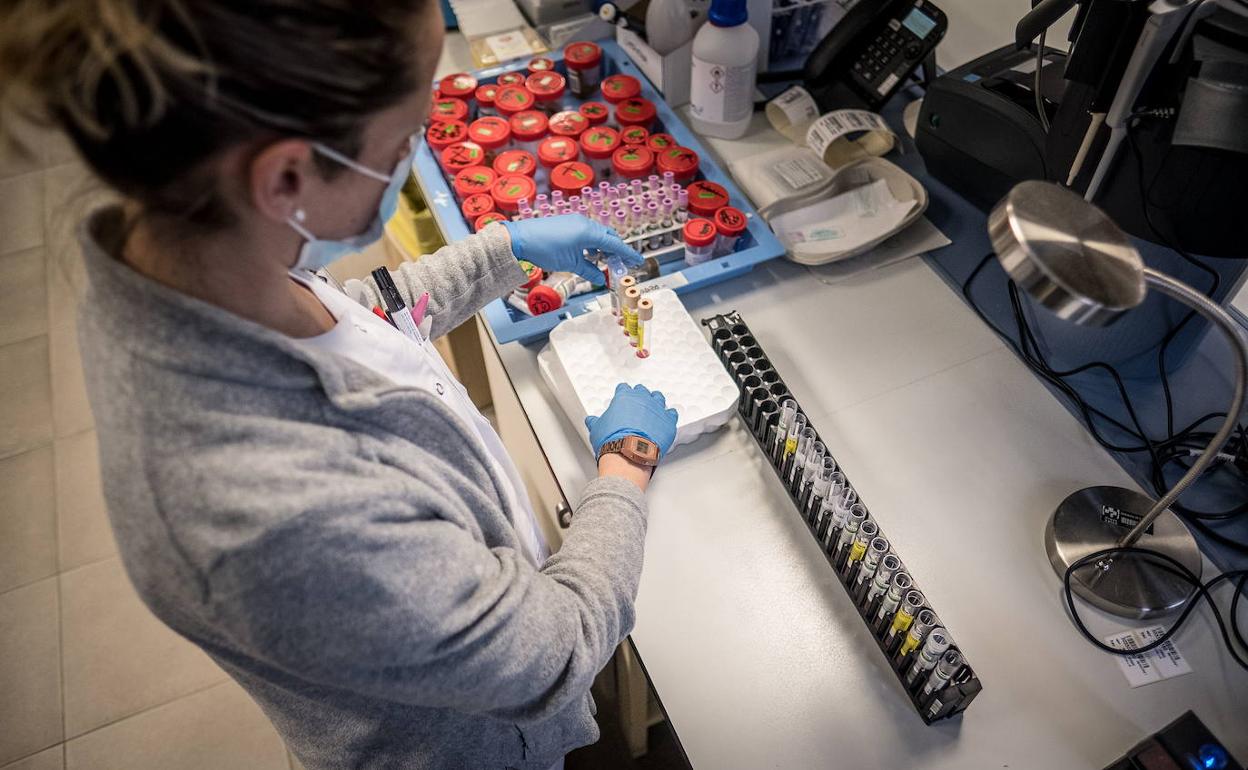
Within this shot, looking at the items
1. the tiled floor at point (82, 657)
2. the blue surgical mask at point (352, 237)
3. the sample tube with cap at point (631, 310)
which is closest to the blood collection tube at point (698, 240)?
the sample tube with cap at point (631, 310)

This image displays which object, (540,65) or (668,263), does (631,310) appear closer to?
(668,263)

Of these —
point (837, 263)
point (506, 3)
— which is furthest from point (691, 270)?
point (506, 3)

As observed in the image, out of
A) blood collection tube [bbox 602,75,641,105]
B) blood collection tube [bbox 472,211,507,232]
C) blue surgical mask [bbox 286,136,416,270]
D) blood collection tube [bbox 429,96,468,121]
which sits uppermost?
blue surgical mask [bbox 286,136,416,270]

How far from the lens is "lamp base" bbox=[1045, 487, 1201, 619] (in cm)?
87

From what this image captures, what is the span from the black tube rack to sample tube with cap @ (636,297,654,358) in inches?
3.7

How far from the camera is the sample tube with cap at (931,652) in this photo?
0.78m

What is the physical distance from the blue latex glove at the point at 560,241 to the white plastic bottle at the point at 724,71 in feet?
1.42

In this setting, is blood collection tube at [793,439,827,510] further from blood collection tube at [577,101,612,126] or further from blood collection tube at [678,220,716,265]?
blood collection tube at [577,101,612,126]

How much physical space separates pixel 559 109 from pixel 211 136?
1225 mm

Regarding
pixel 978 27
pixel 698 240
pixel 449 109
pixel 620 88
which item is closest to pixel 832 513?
pixel 698 240

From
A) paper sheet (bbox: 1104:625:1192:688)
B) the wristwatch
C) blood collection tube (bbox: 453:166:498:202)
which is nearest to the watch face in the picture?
the wristwatch

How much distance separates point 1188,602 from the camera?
87cm

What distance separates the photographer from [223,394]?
0.52 m

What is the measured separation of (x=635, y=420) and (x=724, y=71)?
2.49 feet
